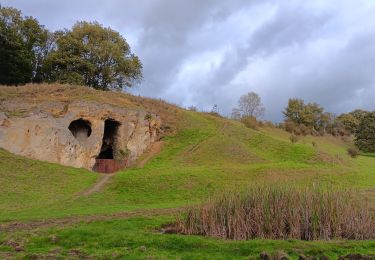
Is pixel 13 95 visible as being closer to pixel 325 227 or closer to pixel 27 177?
pixel 27 177

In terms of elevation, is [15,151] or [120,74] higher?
[120,74]

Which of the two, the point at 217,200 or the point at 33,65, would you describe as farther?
the point at 33,65

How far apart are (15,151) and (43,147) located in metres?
2.28

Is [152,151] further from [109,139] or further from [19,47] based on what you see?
[19,47]

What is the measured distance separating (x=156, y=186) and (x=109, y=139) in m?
15.8

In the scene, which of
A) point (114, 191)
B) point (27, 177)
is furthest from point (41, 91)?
point (114, 191)

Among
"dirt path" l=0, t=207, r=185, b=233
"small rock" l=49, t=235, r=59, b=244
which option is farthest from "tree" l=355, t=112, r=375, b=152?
"small rock" l=49, t=235, r=59, b=244

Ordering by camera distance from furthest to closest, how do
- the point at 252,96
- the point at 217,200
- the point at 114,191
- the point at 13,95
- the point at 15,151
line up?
the point at 252,96
the point at 13,95
the point at 15,151
the point at 114,191
the point at 217,200

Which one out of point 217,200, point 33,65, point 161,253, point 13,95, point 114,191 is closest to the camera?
point 161,253

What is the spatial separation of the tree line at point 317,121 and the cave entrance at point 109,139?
20440mm

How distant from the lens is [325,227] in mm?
16109

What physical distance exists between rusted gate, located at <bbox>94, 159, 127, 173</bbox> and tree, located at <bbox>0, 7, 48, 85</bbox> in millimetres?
19016

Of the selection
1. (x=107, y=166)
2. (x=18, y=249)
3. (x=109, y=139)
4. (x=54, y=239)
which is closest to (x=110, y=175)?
(x=107, y=166)

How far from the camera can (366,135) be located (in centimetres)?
6544
